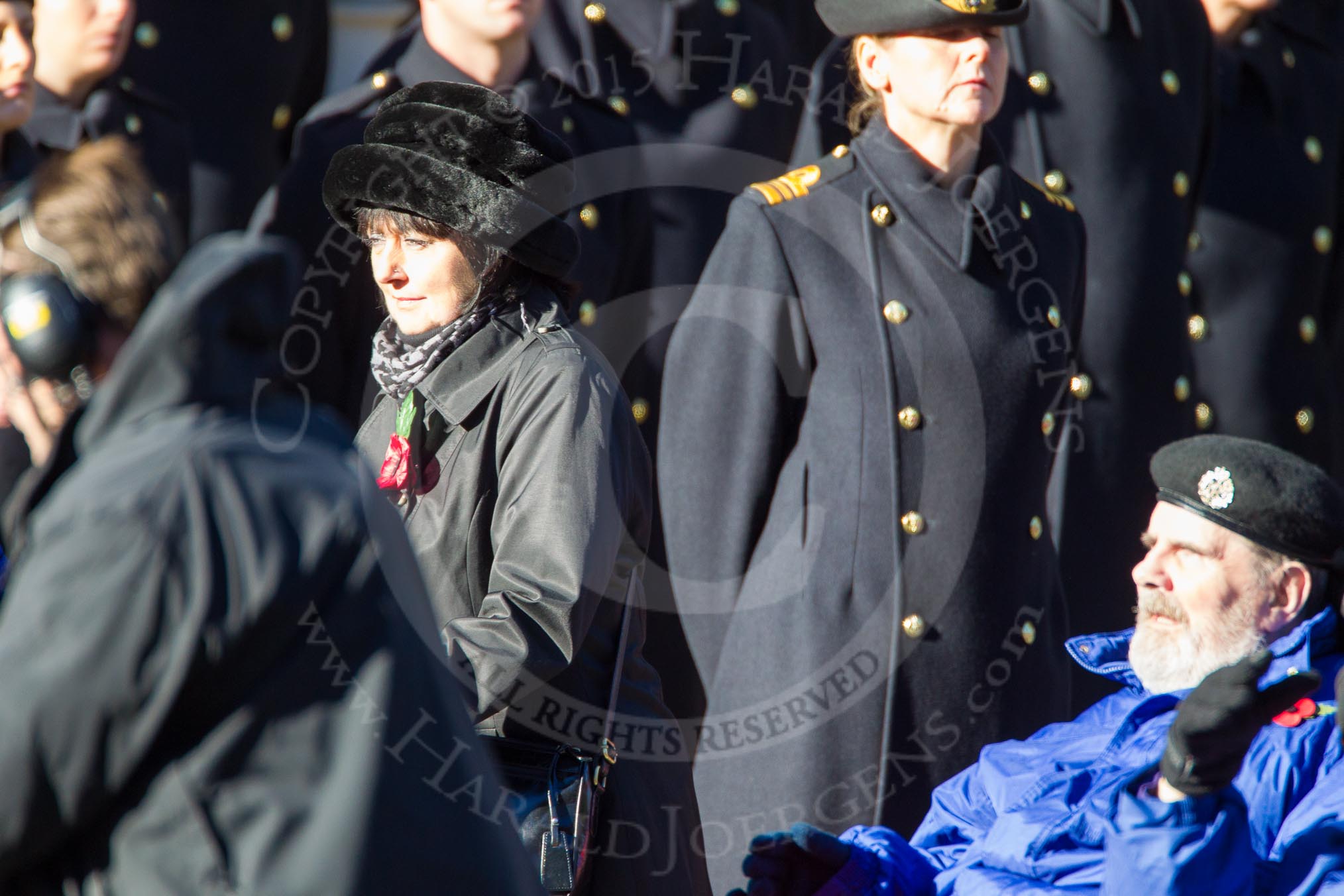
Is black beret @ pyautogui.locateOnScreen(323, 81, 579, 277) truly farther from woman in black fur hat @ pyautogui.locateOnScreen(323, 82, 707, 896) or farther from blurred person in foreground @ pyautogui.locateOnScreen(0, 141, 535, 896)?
blurred person in foreground @ pyautogui.locateOnScreen(0, 141, 535, 896)

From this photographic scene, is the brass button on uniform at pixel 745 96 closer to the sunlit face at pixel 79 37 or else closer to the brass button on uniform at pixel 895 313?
the brass button on uniform at pixel 895 313

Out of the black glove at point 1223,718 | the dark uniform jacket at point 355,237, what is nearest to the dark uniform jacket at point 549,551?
the black glove at point 1223,718

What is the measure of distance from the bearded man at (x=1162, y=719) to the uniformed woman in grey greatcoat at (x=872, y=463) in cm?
43

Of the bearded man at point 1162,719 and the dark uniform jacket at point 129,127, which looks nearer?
the bearded man at point 1162,719

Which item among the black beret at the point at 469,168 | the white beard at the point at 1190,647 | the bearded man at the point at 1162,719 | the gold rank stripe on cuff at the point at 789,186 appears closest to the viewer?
the black beret at the point at 469,168

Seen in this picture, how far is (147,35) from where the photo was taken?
388 centimetres

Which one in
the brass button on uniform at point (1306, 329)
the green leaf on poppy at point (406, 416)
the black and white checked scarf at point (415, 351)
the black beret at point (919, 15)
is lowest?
the brass button on uniform at point (1306, 329)

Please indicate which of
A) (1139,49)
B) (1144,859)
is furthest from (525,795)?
(1139,49)

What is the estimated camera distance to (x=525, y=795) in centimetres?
225

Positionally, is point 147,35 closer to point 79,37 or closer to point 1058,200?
point 79,37

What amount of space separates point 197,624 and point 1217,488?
1.84 meters

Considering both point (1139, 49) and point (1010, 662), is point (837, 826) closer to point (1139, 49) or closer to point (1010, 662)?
point (1010, 662)

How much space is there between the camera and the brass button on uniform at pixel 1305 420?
4637 mm

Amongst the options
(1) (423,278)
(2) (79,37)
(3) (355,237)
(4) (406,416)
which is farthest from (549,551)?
(2) (79,37)
